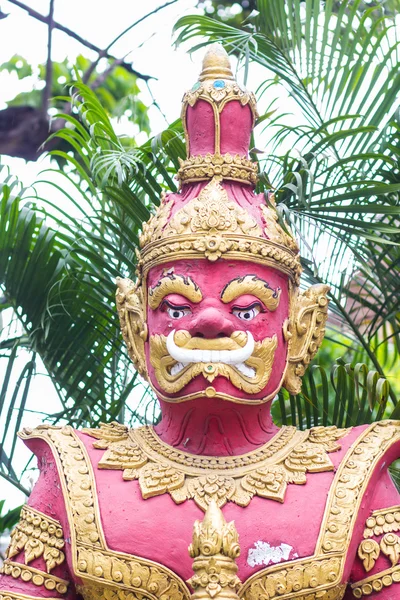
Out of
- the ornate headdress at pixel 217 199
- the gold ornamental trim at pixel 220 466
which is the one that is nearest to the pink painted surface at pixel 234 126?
the ornate headdress at pixel 217 199

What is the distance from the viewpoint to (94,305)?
7711mm

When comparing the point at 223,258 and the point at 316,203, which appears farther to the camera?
the point at 316,203

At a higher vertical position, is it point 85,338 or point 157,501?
point 85,338

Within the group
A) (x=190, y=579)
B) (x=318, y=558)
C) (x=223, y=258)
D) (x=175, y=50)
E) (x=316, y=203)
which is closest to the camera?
(x=190, y=579)

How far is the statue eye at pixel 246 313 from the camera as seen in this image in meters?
5.97

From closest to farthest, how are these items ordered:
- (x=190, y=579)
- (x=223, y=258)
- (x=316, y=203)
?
(x=190, y=579)
(x=223, y=258)
(x=316, y=203)

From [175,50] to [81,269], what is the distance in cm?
138

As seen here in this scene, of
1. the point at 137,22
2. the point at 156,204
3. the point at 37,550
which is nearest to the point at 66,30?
the point at 137,22

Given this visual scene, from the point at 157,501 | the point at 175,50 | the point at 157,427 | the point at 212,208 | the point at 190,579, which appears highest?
the point at 175,50

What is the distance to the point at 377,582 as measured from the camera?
5.74 meters

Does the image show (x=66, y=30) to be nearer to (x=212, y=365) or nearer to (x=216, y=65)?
(x=216, y=65)

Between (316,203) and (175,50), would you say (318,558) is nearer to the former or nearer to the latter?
(316,203)

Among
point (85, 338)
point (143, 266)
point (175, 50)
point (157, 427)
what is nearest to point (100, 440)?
point (157, 427)

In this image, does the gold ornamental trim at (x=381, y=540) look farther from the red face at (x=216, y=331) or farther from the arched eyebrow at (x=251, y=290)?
the arched eyebrow at (x=251, y=290)
